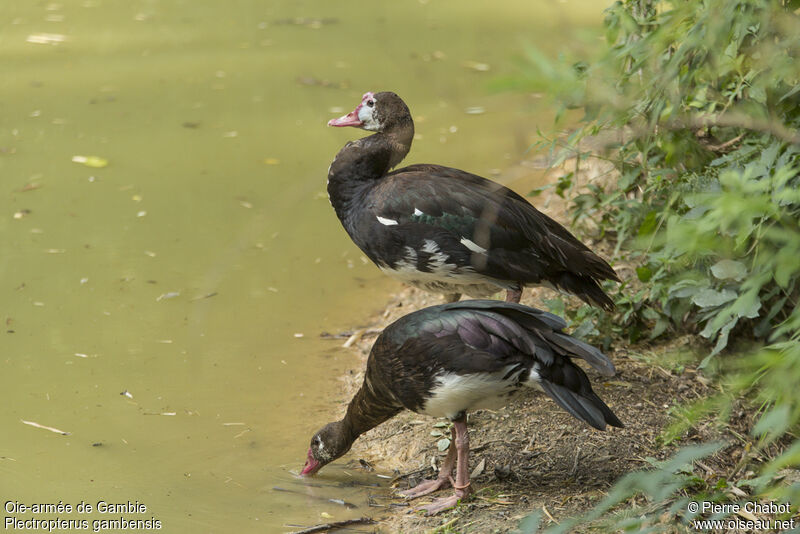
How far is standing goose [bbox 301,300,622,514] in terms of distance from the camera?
3.54 meters

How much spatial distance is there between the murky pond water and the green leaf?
1.19m

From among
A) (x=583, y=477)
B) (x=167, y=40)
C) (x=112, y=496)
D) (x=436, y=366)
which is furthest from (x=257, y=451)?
(x=167, y=40)

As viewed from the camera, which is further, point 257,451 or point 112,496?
point 257,451

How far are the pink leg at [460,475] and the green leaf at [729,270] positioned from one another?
1216 mm

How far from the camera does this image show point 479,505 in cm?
367

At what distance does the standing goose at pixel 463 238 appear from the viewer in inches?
167

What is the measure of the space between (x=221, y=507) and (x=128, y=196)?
3.35 m

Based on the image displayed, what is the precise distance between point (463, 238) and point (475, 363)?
87cm

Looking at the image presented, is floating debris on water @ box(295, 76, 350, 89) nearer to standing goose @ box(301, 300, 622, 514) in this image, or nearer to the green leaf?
standing goose @ box(301, 300, 622, 514)

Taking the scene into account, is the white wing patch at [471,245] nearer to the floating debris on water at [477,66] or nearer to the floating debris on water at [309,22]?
the floating debris on water at [477,66]

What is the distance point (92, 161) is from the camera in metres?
6.89

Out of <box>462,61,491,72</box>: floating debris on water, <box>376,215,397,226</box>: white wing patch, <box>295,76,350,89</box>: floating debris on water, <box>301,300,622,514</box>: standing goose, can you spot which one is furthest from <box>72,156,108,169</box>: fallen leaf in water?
<box>301,300,622,514</box>: standing goose

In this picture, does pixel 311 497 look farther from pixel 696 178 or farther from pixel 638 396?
pixel 696 178

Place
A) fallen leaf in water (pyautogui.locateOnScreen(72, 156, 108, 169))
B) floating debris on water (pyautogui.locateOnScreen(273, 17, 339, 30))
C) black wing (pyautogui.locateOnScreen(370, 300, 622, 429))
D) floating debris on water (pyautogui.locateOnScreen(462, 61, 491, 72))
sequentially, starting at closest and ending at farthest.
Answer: black wing (pyautogui.locateOnScreen(370, 300, 622, 429))
fallen leaf in water (pyautogui.locateOnScreen(72, 156, 108, 169))
floating debris on water (pyautogui.locateOnScreen(462, 61, 491, 72))
floating debris on water (pyautogui.locateOnScreen(273, 17, 339, 30))
